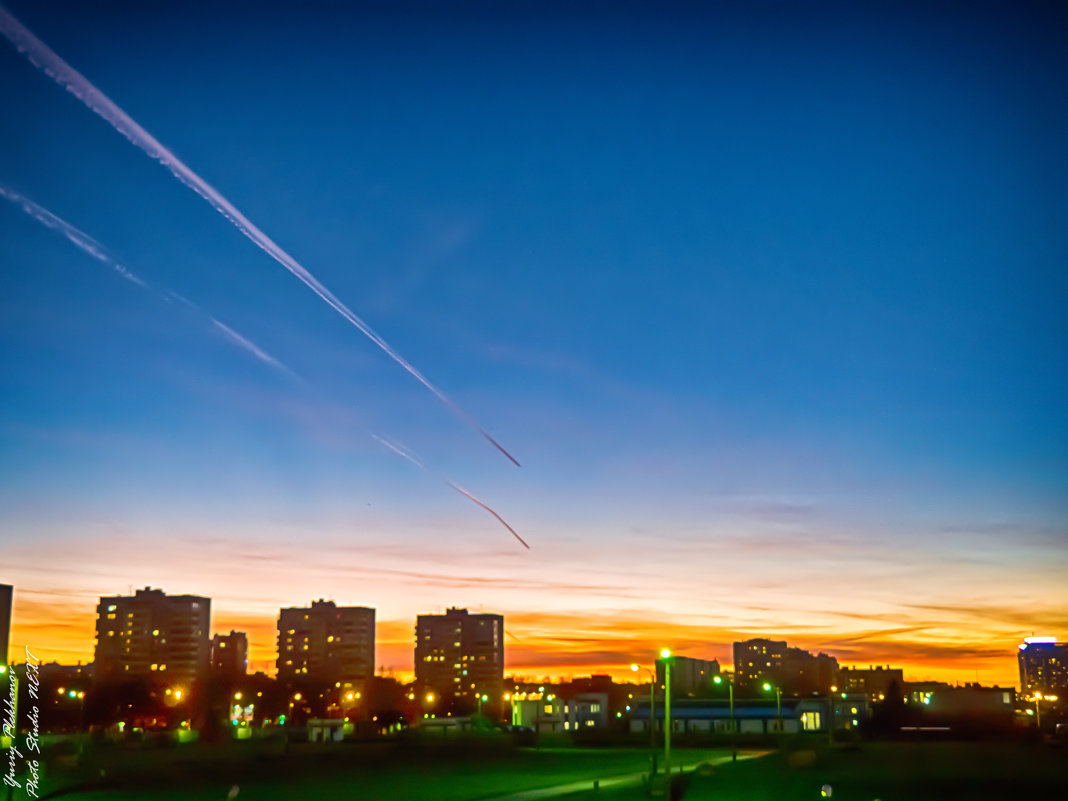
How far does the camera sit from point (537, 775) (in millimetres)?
62562

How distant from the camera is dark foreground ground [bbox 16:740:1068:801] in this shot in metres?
→ 46.8

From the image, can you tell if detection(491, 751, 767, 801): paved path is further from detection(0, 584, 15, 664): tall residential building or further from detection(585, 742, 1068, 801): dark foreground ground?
detection(0, 584, 15, 664): tall residential building

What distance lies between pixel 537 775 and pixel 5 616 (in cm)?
10357

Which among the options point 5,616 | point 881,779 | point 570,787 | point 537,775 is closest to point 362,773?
point 537,775

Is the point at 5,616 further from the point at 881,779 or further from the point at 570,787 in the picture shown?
the point at 881,779

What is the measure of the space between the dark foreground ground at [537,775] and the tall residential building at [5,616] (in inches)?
2422

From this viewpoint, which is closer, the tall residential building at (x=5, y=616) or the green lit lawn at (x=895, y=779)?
the green lit lawn at (x=895, y=779)

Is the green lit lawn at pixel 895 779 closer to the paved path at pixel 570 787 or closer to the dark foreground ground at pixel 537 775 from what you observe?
the dark foreground ground at pixel 537 775

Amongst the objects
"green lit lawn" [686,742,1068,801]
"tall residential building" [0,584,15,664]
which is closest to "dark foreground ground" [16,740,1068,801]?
"green lit lawn" [686,742,1068,801]

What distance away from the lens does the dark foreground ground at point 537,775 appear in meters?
46.8

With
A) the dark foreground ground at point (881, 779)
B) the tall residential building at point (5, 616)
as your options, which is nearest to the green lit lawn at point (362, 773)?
the dark foreground ground at point (881, 779)

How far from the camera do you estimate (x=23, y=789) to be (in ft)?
153

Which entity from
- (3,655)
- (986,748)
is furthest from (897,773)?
(3,655)

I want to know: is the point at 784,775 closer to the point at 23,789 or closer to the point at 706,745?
the point at 23,789
